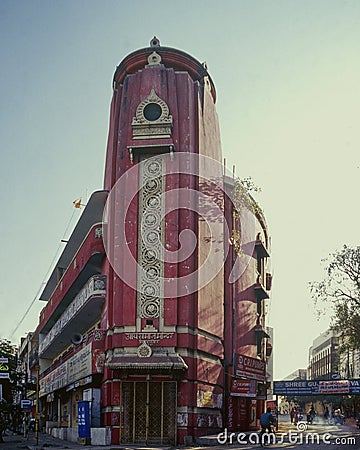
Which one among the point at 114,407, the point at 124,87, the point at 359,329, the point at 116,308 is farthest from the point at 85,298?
the point at 359,329

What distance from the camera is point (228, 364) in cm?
4400

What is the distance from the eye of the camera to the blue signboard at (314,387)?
156ft

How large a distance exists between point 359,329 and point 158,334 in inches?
626

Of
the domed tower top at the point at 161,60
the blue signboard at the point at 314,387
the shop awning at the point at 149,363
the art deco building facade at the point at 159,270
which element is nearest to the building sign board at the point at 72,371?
the art deco building facade at the point at 159,270

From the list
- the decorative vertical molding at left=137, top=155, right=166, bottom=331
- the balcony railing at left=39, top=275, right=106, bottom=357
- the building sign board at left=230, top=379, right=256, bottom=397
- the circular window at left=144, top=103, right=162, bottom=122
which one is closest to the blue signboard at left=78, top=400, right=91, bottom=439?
the decorative vertical molding at left=137, top=155, right=166, bottom=331

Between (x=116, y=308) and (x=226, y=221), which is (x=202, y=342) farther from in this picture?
(x=226, y=221)

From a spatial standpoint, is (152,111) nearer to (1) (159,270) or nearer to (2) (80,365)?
(1) (159,270)

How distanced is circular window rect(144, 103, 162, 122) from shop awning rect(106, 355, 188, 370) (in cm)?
1209

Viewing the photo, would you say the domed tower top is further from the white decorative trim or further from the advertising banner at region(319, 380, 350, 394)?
the advertising banner at region(319, 380, 350, 394)

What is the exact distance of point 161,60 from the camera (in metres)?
40.3

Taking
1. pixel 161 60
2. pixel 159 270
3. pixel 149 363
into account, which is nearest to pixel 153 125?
pixel 161 60

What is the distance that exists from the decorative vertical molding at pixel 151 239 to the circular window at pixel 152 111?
2.08 m

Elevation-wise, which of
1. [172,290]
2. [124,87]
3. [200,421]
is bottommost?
[200,421]
